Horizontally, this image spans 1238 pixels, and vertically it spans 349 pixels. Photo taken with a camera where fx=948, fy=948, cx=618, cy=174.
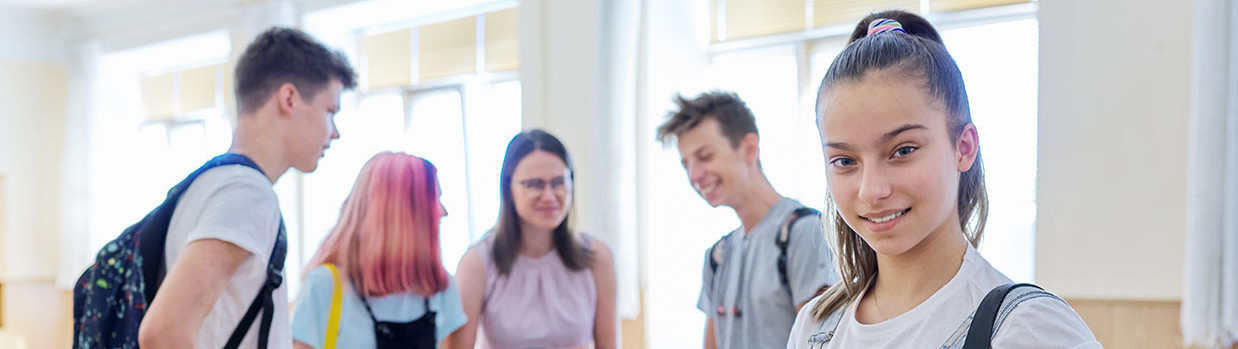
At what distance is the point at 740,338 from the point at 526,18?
→ 12.1ft

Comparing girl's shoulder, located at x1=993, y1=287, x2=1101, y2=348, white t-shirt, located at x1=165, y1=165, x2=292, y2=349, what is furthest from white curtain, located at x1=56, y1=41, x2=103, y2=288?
girl's shoulder, located at x1=993, y1=287, x2=1101, y2=348

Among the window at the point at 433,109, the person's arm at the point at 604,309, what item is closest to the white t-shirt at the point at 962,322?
the person's arm at the point at 604,309

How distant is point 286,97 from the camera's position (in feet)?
6.45

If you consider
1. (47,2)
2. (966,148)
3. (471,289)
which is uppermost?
(47,2)

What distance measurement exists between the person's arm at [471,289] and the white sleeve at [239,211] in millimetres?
1087

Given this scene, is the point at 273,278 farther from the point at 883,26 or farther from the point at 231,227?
the point at 883,26

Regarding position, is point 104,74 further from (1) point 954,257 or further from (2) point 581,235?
(1) point 954,257

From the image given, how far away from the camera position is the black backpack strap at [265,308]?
1.71 meters

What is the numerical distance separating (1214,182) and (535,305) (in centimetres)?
250

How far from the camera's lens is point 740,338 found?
2.41 metres

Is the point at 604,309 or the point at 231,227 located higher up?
the point at 231,227

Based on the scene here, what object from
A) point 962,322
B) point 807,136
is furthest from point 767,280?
point 807,136

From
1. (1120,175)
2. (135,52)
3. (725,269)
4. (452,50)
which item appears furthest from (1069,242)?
(135,52)

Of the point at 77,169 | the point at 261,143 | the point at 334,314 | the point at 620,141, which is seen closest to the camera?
the point at 261,143
